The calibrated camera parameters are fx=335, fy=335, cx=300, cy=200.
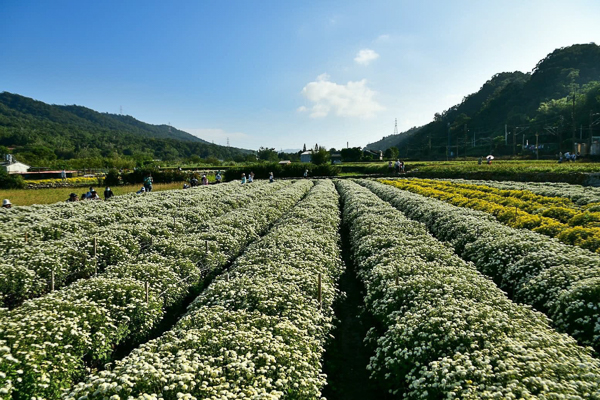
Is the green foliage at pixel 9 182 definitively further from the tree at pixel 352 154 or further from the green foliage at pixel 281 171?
the tree at pixel 352 154

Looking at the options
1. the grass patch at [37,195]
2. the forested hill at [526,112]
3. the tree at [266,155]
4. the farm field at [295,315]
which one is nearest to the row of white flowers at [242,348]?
the farm field at [295,315]

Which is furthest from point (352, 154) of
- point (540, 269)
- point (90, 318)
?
point (90, 318)

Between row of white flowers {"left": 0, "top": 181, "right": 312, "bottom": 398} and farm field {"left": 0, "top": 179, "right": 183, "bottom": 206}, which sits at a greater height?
farm field {"left": 0, "top": 179, "right": 183, "bottom": 206}

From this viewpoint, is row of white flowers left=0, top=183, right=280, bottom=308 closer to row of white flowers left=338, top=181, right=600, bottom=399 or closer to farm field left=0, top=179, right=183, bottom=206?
row of white flowers left=338, top=181, right=600, bottom=399

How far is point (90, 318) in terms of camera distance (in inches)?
291

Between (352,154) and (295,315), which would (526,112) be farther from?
(295,315)

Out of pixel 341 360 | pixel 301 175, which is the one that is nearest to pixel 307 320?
pixel 341 360

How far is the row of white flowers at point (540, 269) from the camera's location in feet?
24.6

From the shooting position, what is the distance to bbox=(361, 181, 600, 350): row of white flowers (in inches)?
295

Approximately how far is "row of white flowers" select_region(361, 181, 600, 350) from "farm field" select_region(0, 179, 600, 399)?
2.1 inches

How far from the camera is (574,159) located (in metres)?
53.7

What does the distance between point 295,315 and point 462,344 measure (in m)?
3.42

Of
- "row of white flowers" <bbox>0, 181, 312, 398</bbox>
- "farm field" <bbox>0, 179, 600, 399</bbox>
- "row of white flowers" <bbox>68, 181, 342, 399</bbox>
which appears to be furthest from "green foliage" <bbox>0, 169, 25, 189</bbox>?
"row of white flowers" <bbox>68, 181, 342, 399</bbox>

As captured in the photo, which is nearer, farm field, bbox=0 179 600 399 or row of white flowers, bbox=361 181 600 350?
farm field, bbox=0 179 600 399
